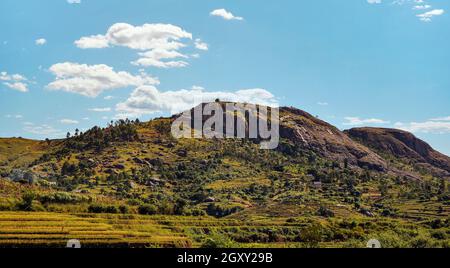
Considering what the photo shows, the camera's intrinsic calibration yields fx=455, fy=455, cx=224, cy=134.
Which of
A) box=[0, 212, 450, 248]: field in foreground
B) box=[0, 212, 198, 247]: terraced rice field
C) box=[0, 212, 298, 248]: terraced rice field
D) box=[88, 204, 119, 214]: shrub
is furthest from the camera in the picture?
box=[88, 204, 119, 214]: shrub

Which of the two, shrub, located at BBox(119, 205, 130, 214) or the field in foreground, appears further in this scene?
shrub, located at BBox(119, 205, 130, 214)

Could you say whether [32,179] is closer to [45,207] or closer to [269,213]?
[45,207]

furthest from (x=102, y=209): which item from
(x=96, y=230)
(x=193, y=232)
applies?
(x=96, y=230)

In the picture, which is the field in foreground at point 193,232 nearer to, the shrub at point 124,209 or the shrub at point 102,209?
the shrub at point 124,209

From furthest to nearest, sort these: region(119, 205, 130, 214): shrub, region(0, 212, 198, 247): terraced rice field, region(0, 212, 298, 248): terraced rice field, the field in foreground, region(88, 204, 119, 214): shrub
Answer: region(119, 205, 130, 214): shrub → region(88, 204, 119, 214): shrub → the field in foreground → region(0, 212, 298, 248): terraced rice field → region(0, 212, 198, 247): terraced rice field

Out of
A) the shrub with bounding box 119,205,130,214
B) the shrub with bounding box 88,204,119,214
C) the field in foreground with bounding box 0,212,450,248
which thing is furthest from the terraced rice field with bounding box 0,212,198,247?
the shrub with bounding box 119,205,130,214

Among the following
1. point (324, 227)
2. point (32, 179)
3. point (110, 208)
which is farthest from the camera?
point (32, 179)

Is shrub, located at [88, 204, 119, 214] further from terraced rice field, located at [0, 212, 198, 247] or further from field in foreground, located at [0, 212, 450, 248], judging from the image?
terraced rice field, located at [0, 212, 198, 247]

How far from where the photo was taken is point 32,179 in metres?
188

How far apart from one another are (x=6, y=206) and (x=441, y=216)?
17243 cm

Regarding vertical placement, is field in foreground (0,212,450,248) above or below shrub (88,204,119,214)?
below

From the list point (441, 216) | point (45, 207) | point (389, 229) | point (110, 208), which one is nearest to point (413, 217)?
point (441, 216)

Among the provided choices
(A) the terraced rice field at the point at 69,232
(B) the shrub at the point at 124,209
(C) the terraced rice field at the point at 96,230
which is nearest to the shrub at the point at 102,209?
(B) the shrub at the point at 124,209
